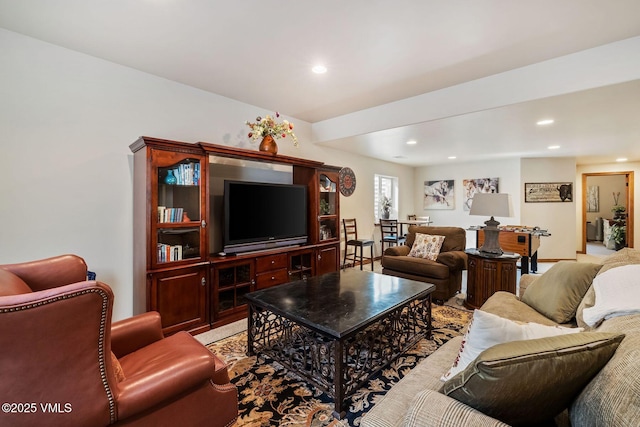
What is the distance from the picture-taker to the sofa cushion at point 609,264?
1.70 meters

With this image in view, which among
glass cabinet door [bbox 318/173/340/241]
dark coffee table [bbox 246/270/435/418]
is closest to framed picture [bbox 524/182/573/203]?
glass cabinet door [bbox 318/173/340/241]

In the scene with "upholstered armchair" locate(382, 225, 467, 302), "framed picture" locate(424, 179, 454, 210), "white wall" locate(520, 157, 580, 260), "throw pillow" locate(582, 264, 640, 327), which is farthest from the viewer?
A: "framed picture" locate(424, 179, 454, 210)

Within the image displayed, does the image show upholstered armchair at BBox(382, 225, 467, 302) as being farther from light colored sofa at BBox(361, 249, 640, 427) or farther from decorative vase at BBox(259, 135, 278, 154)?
light colored sofa at BBox(361, 249, 640, 427)

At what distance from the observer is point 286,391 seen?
1.92m

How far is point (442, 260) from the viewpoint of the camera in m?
3.68

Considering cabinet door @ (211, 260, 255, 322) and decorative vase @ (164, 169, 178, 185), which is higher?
decorative vase @ (164, 169, 178, 185)

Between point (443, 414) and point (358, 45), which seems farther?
point (358, 45)

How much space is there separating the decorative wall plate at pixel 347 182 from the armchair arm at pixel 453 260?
96.0 inches

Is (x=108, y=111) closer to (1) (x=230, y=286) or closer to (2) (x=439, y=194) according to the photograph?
(1) (x=230, y=286)

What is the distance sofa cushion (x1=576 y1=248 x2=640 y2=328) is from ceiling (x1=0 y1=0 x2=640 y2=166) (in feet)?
4.95

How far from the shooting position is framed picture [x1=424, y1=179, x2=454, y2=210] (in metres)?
7.59

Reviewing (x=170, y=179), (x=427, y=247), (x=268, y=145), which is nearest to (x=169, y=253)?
(x=170, y=179)

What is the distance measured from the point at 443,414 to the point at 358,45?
2540 mm

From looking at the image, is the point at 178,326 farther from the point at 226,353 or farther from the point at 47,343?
the point at 47,343
